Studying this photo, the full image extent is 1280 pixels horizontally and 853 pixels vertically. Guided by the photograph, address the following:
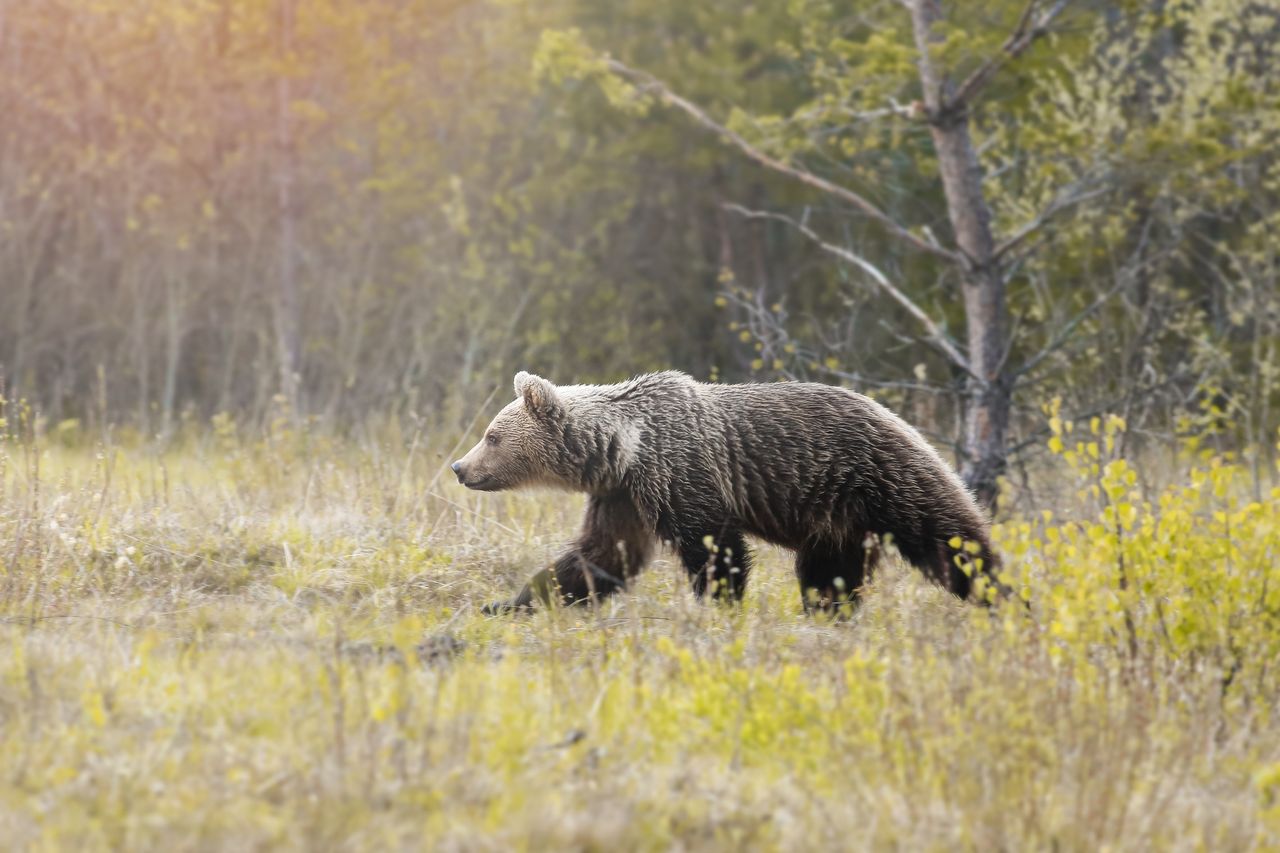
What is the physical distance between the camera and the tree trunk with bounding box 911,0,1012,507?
9.38 metres

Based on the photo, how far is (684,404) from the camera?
6723 mm

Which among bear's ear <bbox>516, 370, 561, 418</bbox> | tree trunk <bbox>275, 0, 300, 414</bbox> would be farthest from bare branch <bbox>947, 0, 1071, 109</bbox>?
tree trunk <bbox>275, 0, 300, 414</bbox>

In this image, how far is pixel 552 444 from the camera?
22.3ft

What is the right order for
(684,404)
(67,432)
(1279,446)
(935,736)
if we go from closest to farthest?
(935,736)
(1279,446)
(684,404)
(67,432)

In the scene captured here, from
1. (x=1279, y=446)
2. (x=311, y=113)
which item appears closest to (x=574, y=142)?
(x=311, y=113)

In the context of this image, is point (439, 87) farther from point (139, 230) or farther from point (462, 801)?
point (462, 801)

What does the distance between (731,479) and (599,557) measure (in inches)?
27.5

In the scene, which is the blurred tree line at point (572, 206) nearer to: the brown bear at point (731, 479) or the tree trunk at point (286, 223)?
the tree trunk at point (286, 223)

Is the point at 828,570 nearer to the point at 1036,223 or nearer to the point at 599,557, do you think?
the point at 599,557

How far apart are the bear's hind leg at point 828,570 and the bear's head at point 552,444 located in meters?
0.96

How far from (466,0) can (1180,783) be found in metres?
13.4

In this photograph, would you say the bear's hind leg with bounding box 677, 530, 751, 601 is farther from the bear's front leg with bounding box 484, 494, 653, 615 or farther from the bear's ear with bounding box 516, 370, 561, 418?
the bear's ear with bounding box 516, 370, 561, 418

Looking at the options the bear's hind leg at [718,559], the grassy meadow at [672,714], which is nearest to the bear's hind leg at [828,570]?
the grassy meadow at [672,714]

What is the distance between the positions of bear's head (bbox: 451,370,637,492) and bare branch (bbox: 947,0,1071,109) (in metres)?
3.76
